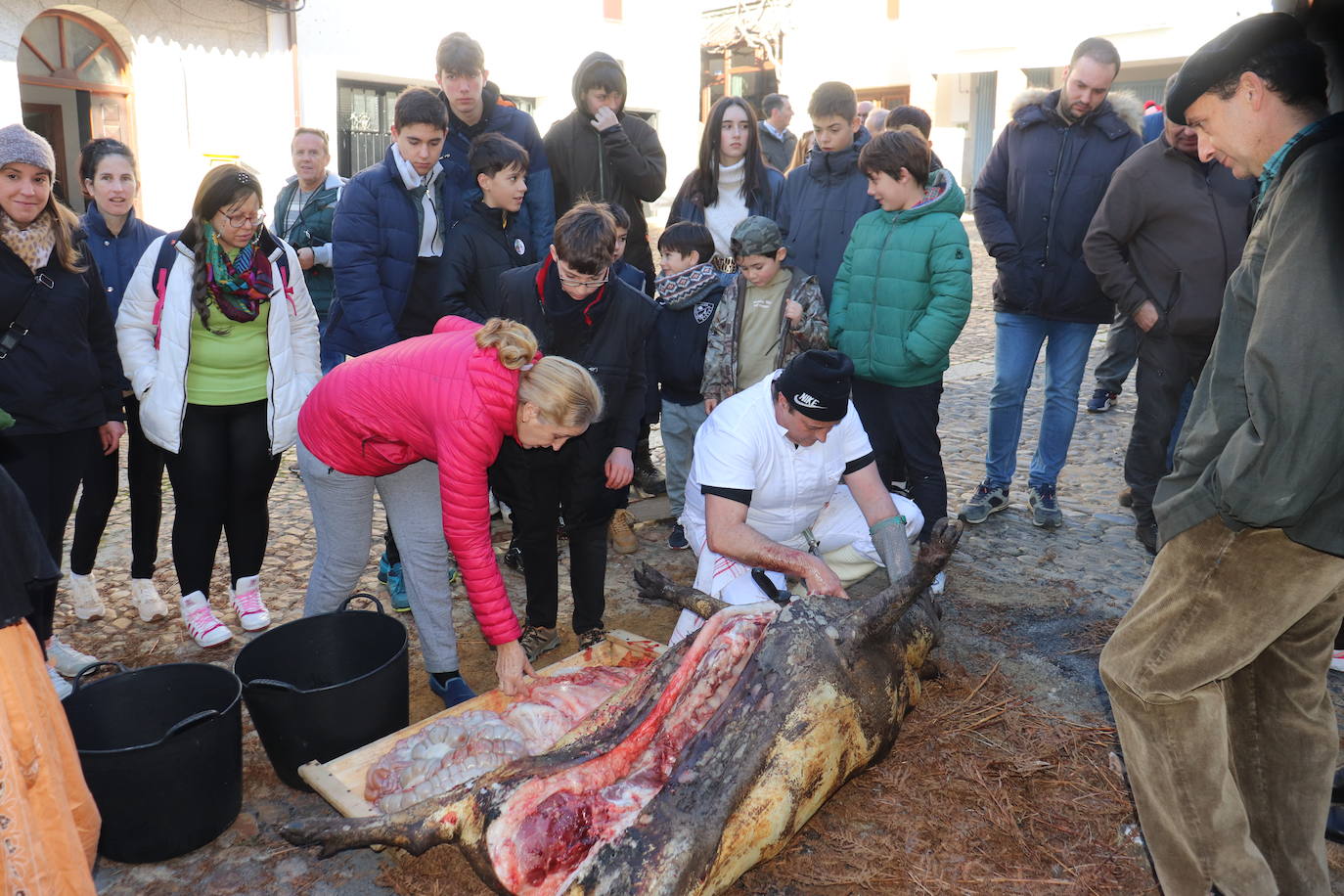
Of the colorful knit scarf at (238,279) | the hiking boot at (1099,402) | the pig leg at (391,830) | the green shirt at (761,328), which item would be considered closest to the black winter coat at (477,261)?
the colorful knit scarf at (238,279)

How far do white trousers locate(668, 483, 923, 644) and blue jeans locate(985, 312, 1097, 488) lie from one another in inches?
57.6

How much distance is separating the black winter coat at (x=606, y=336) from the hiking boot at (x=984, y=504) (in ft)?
8.36

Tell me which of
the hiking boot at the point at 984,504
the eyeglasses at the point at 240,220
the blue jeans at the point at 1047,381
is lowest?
the hiking boot at the point at 984,504

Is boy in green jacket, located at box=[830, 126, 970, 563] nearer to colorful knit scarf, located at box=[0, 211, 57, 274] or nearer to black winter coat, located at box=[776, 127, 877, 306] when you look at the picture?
black winter coat, located at box=[776, 127, 877, 306]

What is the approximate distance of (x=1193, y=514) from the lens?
244 cm

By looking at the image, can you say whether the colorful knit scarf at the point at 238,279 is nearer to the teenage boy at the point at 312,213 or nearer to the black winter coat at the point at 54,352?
the black winter coat at the point at 54,352

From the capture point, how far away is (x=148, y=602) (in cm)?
467

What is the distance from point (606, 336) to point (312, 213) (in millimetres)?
3024

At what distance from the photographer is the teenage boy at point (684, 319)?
5.42 meters

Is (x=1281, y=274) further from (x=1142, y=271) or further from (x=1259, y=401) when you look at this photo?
(x=1142, y=271)

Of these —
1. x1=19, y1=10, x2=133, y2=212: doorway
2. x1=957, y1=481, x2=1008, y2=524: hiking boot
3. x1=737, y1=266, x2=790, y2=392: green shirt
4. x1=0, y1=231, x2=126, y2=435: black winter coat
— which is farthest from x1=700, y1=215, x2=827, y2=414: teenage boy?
x1=19, y1=10, x2=133, y2=212: doorway

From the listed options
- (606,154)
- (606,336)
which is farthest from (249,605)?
(606,154)

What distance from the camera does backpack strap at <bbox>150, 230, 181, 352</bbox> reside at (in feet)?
13.5

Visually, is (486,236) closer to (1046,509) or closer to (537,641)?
(537,641)
